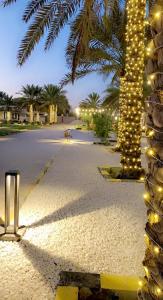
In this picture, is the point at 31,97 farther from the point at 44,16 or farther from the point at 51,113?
the point at 44,16

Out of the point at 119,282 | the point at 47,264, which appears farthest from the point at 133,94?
the point at 119,282

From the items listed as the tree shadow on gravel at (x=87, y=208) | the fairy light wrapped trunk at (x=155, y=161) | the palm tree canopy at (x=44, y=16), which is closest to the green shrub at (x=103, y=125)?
the palm tree canopy at (x=44, y=16)

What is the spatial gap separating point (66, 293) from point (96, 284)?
34 centimetres

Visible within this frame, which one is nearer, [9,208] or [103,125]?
[9,208]

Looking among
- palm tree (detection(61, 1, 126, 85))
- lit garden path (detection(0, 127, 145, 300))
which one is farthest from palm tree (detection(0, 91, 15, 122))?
lit garden path (detection(0, 127, 145, 300))

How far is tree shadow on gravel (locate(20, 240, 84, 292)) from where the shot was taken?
13.1ft

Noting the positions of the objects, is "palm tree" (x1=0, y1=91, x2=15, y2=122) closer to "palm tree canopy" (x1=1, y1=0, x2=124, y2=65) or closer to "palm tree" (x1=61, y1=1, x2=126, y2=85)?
"palm tree" (x1=61, y1=1, x2=126, y2=85)

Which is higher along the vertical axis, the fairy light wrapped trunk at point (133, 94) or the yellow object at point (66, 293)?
the fairy light wrapped trunk at point (133, 94)

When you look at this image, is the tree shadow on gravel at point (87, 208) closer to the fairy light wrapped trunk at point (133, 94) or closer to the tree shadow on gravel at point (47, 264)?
the tree shadow on gravel at point (47, 264)

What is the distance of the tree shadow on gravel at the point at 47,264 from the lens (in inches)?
157

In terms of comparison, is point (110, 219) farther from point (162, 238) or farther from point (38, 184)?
→ point (162, 238)

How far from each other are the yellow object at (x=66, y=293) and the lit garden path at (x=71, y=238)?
0.29ft

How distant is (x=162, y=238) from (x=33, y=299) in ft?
6.03

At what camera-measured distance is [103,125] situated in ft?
86.5
